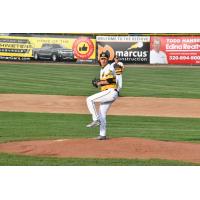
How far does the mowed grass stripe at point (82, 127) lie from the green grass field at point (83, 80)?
9.06 meters

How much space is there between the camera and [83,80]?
3753 centimetres

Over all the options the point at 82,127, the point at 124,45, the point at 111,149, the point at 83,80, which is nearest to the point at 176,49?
the point at 124,45

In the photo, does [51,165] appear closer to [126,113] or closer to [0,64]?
[126,113]

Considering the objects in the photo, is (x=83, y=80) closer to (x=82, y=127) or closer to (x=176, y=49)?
(x=176, y=49)

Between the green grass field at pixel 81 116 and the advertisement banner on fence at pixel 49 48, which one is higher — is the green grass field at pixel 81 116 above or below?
below

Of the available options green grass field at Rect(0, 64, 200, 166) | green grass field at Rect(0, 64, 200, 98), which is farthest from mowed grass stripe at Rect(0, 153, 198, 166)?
green grass field at Rect(0, 64, 200, 98)

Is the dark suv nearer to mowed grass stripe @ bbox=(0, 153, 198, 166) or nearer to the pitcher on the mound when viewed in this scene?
the pitcher on the mound

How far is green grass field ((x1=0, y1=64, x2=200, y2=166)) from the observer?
48.6ft

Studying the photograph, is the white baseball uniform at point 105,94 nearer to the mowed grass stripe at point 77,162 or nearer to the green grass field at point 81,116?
the mowed grass stripe at point 77,162

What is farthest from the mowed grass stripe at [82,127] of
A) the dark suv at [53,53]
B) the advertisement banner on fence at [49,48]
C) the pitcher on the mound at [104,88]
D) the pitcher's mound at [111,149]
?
the dark suv at [53,53]

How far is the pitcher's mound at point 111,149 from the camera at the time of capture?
460 inches

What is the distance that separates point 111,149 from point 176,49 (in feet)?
119


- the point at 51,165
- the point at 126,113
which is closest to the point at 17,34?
the point at 126,113

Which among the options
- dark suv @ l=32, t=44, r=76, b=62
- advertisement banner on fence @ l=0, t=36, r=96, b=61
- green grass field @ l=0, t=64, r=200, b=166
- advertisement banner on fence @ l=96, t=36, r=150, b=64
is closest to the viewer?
green grass field @ l=0, t=64, r=200, b=166
